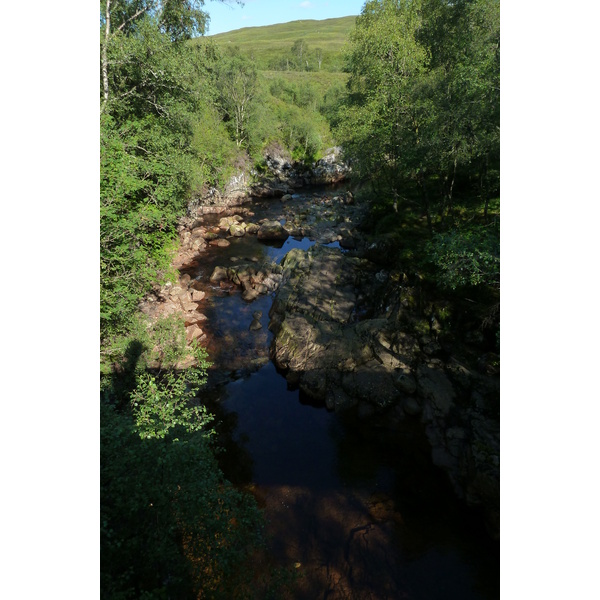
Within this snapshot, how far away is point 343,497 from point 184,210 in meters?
17.6

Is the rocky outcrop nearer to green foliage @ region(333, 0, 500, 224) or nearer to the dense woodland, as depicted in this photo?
the dense woodland

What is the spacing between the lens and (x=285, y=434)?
1727 cm

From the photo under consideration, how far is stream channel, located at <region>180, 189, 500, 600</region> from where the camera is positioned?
1158 cm

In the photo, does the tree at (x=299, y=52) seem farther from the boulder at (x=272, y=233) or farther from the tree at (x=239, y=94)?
the boulder at (x=272, y=233)

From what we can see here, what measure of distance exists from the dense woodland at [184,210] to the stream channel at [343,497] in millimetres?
1740

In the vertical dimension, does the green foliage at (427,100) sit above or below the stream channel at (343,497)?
above

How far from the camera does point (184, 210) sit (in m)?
21.1

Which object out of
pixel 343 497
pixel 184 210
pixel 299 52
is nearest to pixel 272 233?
pixel 184 210

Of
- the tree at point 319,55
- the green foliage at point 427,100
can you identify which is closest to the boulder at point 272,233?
the green foliage at point 427,100

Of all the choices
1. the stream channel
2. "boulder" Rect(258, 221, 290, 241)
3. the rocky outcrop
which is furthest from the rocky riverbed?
"boulder" Rect(258, 221, 290, 241)

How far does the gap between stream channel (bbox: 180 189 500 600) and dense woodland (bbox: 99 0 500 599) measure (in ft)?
5.71

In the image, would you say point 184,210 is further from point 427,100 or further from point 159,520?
point 159,520

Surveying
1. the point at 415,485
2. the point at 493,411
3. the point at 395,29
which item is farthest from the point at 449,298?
the point at 395,29

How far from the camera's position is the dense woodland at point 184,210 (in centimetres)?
728
